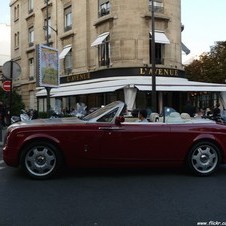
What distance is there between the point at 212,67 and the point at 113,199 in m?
44.3

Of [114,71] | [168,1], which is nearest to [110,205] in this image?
[114,71]

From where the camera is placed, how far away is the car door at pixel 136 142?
771 centimetres

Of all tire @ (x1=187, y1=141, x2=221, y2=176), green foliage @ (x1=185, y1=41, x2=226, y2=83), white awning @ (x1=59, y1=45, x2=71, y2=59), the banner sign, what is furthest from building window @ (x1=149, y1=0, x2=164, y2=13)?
tire @ (x1=187, y1=141, x2=221, y2=176)

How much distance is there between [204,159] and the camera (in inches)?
317

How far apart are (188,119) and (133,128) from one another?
1.33m

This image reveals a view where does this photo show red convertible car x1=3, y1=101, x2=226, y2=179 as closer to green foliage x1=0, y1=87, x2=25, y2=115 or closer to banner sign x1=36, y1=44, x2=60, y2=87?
banner sign x1=36, y1=44, x2=60, y2=87

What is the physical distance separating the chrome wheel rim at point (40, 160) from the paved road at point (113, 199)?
21 centimetres

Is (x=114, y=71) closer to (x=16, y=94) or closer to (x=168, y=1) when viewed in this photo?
(x=168, y=1)

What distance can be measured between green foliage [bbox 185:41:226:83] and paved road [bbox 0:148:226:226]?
41.0 metres

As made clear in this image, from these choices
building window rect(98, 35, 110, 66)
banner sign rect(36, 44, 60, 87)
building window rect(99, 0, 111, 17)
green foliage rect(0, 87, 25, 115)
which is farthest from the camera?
green foliage rect(0, 87, 25, 115)

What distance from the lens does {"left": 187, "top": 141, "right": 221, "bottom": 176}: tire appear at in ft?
26.2

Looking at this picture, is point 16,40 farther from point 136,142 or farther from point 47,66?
point 136,142

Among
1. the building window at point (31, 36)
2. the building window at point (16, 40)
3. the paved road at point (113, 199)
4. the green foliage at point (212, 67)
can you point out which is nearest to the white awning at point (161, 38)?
the building window at point (31, 36)

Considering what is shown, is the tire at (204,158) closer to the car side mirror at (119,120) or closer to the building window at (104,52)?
the car side mirror at (119,120)
